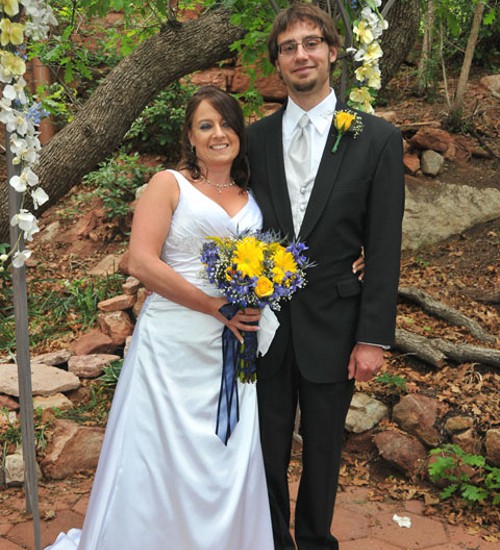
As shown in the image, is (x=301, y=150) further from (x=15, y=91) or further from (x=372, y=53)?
(x=15, y=91)

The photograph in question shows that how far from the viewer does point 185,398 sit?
286 centimetres

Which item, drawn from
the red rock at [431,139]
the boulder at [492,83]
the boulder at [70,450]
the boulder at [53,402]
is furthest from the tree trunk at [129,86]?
the boulder at [492,83]

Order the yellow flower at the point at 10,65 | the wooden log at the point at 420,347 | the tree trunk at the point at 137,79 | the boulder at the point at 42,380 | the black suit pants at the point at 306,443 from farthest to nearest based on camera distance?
the tree trunk at the point at 137,79
the wooden log at the point at 420,347
the boulder at the point at 42,380
the black suit pants at the point at 306,443
the yellow flower at the point at 10,65

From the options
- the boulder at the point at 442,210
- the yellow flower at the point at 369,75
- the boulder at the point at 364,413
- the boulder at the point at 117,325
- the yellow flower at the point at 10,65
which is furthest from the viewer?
the boulder at the point at 442,210

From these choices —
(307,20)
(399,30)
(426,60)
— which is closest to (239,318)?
(307,20)

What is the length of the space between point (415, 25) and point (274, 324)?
3636 millimetres

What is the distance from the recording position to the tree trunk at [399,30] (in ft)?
17.9

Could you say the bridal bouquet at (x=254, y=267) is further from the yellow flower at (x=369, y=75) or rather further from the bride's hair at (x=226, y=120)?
the yellow flower at (x=369, y=75)

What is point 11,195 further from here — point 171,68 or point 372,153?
point 171,68

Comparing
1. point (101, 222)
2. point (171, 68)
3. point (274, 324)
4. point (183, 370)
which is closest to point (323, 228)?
point (274, 324)

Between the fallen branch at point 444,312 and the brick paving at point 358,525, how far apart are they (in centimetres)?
159

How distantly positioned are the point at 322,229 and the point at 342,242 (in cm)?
10

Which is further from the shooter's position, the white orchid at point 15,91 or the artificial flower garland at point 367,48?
the artificial flower garland at point 367,48

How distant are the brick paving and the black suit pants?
419 millimetres
